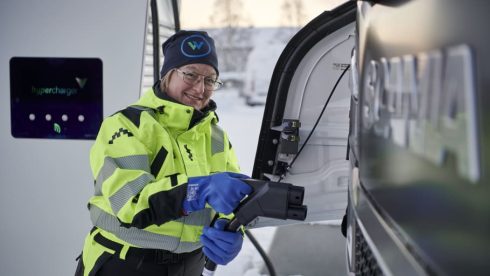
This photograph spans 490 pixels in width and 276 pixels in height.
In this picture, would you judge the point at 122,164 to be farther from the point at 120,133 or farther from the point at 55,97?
the point at 55,97

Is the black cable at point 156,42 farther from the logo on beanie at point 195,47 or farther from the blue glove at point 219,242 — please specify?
the blue glove at point 219,242

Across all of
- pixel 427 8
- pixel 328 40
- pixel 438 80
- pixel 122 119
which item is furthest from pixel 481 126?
pixel 328 40

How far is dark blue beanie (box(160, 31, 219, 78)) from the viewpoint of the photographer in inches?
77.5

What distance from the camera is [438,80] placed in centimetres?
52

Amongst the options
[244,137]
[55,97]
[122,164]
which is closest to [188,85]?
[122,164]

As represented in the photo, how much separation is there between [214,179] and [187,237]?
0.44 meters

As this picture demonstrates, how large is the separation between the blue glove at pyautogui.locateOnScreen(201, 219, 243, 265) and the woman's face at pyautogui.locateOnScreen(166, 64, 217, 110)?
0.50m

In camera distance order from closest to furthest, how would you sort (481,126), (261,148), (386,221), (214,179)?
(481,126) → (386,221) → (214,179) → (261,148)

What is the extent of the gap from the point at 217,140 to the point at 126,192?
2.12 feet

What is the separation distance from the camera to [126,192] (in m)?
1.62

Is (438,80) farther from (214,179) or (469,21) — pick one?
(214,179)

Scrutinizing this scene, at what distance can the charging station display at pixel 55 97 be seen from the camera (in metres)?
2.87

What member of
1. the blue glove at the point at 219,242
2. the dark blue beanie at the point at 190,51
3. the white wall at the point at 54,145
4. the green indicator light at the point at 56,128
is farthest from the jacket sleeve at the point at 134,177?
the green indicator light at the point at 56,128

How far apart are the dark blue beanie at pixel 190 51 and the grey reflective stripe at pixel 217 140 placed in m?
0.28
